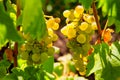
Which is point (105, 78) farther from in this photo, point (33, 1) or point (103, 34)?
point (33, 1)

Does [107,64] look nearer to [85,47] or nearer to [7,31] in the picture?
[85,47]

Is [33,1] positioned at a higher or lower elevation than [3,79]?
higher

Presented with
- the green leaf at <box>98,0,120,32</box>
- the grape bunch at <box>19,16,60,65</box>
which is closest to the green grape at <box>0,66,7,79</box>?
the grape bunch at <box>19,16,60,65</box>

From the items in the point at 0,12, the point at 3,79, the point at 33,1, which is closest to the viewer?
the point at 33,1

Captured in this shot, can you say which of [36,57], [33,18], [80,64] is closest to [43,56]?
[36,57]

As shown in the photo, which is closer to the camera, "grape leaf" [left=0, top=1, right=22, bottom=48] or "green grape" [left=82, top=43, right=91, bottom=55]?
"grape leaf" [left=0, top=1, right=22, bottom=48]

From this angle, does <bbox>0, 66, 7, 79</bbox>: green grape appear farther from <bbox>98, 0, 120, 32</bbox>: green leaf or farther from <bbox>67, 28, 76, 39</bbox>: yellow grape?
<bbox>98, 0, 120, 32</bbox>: green leaf

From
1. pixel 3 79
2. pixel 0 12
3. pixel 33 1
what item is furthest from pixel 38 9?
pixel 3 79

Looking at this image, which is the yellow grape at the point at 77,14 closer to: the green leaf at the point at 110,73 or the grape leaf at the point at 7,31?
the green leaf at the point at 110,73
